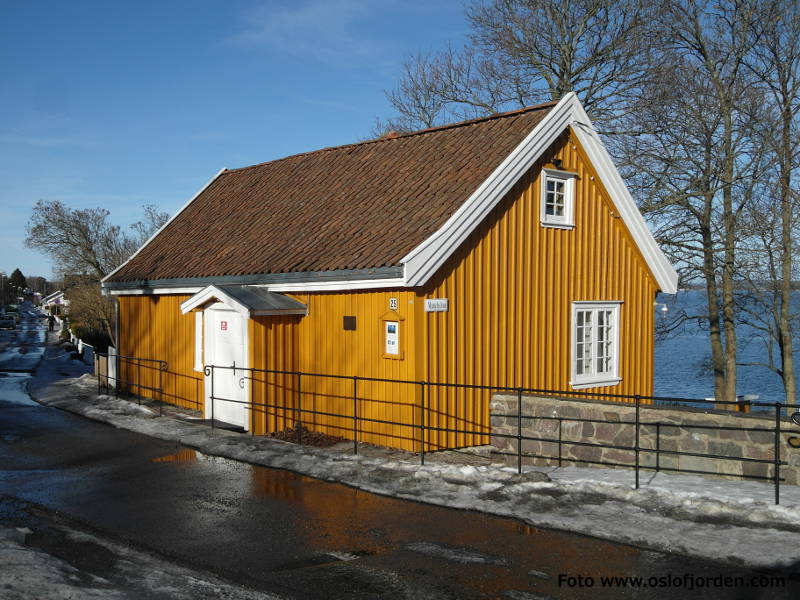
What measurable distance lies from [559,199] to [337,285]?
467cm

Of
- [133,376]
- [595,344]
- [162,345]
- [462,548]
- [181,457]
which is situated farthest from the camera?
[133,376]

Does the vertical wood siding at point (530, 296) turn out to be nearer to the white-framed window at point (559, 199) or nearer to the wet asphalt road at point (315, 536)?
the white-framed window at point (559, 199)

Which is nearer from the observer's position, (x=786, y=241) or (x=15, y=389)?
(x=786, y=241)

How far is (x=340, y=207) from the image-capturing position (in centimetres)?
1553

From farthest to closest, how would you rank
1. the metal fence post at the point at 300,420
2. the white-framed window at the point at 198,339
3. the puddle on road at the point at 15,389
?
the puddle on road at the point at 15,389
the white-framed window at the point at 198,339
the metal fence post at the point at 300,420

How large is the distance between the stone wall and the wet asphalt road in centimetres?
217

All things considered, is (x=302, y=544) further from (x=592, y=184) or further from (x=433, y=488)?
(x=592, y=184)

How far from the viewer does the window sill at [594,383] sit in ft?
47.6

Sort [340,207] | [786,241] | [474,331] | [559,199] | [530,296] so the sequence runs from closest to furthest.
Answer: [474,331], [530,296], [559,199], [340,207], [786,241]

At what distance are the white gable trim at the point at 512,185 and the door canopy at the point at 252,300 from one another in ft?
9.74

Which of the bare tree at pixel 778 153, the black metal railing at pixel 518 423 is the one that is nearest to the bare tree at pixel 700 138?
the bare tree at pixel 778 153

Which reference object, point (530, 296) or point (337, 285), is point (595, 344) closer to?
point (530, 296)

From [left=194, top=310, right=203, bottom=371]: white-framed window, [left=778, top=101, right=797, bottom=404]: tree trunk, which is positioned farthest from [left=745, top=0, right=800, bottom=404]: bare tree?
[left=194, top=310, right=203, bottom=371]: white-framed window

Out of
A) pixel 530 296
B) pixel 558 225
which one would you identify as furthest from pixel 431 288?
pixel 558 225
